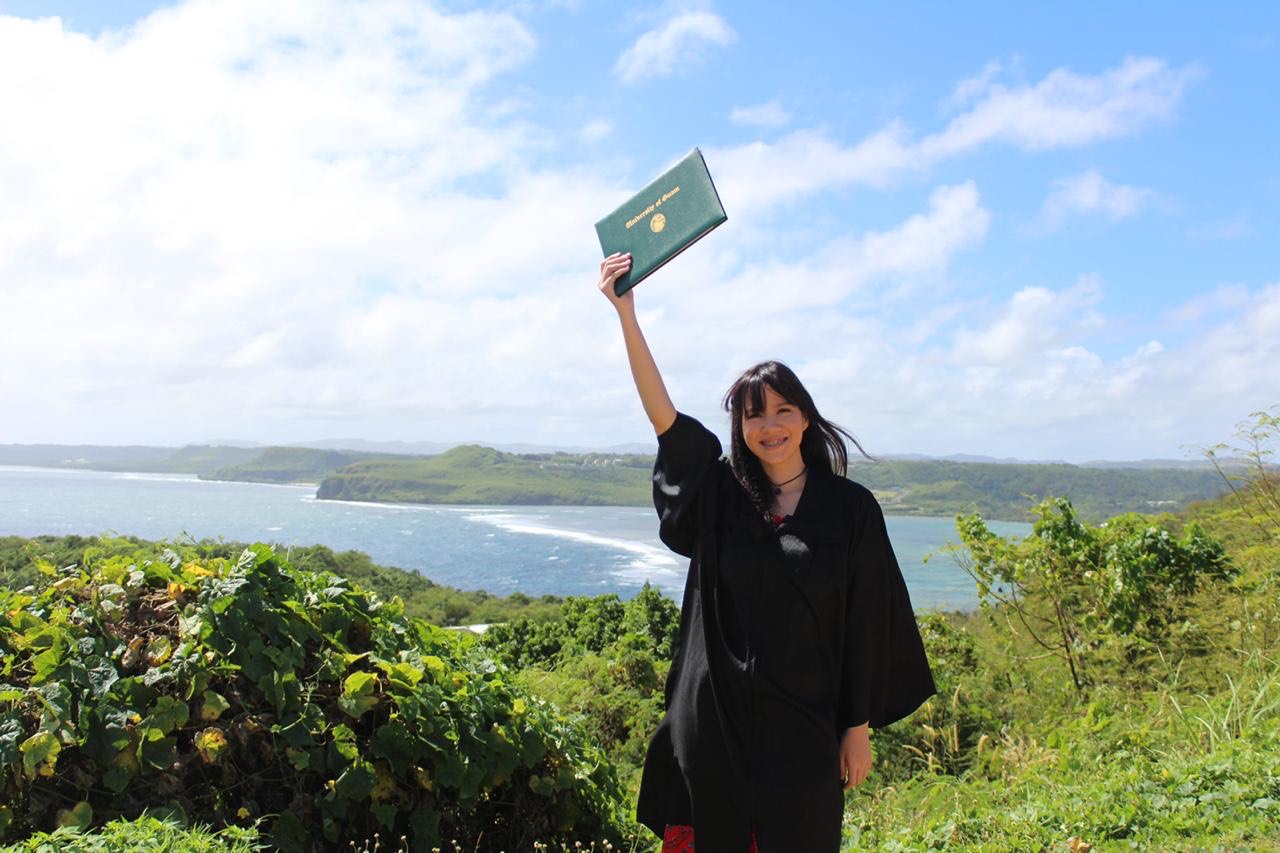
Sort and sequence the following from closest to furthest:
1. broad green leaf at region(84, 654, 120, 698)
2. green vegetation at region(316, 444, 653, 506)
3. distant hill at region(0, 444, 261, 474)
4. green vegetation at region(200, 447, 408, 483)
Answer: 1. broad green leaf at region(84, 654, 120, 698)
2. green vegetation at region(316, 444, 653, 506)
3. green vegetation at region(200, 447, 408, 483)
4. distant hill at region(0, 444, 261, 474)

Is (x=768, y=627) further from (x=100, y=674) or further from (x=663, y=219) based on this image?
(x=100, y=674)

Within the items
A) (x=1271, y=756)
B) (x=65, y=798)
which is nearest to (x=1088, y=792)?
(x=1271, y=756)

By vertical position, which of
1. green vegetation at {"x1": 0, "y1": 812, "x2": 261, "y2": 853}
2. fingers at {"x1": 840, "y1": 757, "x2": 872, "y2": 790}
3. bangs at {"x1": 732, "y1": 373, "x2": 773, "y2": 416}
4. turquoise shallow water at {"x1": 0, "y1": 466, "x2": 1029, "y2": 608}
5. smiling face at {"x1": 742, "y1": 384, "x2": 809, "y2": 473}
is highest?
bangs at {"x1": 732, "y1": 373, "x2": 773, "y2": 416}

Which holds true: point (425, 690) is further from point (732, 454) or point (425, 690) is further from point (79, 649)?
point (732, 454)

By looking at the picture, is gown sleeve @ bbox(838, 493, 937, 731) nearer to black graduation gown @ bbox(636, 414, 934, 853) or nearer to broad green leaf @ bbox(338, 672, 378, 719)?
black graduation gown @ bbox(636, 414, 934, 853)

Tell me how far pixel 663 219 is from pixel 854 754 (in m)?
1.57

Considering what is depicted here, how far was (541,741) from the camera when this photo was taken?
10.3 ft

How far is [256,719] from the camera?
9.14ft

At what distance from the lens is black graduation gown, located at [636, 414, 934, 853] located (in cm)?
234

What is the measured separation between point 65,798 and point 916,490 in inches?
2354

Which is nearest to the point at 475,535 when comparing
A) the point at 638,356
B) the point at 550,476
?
the point at 638,356

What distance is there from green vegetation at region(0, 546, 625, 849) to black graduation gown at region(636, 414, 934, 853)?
0.73 meters

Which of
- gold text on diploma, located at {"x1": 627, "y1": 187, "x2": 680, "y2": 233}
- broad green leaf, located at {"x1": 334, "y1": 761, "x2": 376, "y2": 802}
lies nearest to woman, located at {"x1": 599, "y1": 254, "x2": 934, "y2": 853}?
gold text on diploma, located at {"x1": 627, "y1": 187, "x2": 680, "y2": 233}

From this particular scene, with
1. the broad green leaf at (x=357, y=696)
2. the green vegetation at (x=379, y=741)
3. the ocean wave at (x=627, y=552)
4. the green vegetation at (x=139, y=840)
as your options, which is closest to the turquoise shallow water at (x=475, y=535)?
the ocean wave at (x=627, y=552)
